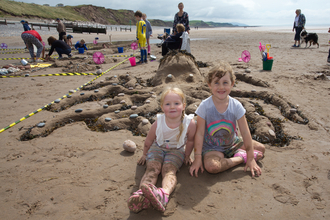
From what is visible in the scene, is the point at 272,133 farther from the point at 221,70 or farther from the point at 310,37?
the point at 310,37

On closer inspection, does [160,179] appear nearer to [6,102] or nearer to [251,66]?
[6,102]

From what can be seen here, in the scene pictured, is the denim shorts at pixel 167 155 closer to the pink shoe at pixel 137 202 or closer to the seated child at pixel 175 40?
the pink shoe at pixel 137 202

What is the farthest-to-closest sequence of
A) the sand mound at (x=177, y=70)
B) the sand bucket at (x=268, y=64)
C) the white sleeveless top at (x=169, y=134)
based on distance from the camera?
the sand bucket at (x=268, y=64) < the sand mound at (x=177, y=70) < the white sleeveless top at (x=169, y=134)

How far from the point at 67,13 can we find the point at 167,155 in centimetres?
10269

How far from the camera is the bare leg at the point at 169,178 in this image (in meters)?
2.04

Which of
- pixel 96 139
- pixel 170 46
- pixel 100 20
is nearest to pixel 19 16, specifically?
pixel 100 20

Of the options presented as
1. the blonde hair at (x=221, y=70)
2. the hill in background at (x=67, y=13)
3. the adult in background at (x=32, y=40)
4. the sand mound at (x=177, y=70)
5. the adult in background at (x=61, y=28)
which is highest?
the hill in background at (x=67, y=13)

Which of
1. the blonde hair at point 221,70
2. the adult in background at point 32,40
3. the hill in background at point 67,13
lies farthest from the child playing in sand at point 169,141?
the hill in background at point 67,13

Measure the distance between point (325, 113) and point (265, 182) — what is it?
9.08 ft

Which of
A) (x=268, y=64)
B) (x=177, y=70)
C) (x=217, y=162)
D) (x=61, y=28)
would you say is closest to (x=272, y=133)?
Answer: (x=217, y=162)

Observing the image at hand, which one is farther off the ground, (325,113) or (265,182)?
(325,113)

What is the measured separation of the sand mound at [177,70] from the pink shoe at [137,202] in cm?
409

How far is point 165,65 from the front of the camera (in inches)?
230

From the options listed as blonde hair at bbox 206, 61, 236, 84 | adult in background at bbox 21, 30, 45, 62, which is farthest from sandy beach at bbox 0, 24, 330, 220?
adult in background at bbox 21, 30, 45, 62
